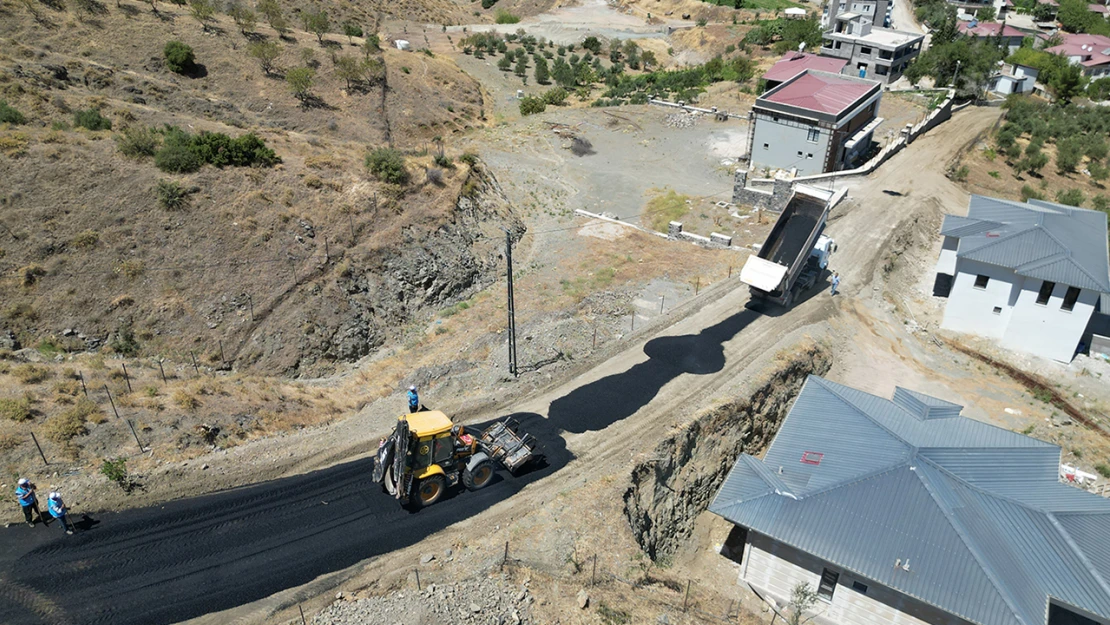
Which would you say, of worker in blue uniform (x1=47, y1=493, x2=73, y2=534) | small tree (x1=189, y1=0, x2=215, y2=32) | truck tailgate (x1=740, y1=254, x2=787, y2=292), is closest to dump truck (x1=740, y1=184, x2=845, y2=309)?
truck tailgate (x1=740, y1=254, x2=787, y2=292)

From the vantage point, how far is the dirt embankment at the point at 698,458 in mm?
23984

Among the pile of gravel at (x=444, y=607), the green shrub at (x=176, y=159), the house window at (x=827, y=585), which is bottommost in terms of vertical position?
the house window at (x=827, y=585)

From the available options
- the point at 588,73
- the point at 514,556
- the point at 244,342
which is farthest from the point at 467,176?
the point at 588,73

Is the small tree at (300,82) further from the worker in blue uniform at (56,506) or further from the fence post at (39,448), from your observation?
the worker in blue uniform at (56,506)

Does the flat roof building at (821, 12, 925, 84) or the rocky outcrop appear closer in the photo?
the rocky outcrop

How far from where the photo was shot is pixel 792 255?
114 feet

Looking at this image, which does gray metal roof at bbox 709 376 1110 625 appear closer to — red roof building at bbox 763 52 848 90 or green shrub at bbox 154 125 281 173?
green shrub at bbox 154 125 281 173

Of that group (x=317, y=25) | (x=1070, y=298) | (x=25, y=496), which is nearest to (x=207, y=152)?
(x=25, y=496)

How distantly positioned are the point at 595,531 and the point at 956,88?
226 ft

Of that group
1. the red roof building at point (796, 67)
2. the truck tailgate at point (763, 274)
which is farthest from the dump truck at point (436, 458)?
the red roof building at point (796, 67)

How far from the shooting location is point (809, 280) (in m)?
36.4

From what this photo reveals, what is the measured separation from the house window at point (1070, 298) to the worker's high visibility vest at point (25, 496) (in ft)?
143

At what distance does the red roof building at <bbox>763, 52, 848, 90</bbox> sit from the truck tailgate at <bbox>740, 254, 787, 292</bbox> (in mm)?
31967

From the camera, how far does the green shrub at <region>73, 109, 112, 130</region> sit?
3669 centimetres
